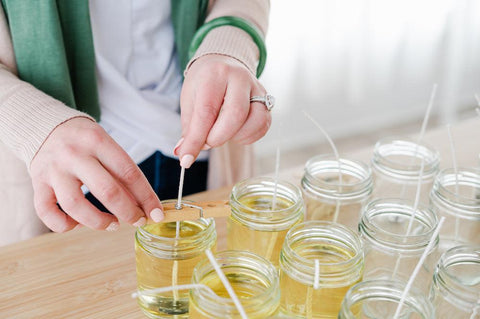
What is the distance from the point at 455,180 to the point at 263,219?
1.09 feet

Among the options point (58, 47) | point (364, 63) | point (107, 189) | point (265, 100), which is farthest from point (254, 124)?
point (364, 63)

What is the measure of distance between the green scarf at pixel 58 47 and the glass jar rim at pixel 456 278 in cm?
65

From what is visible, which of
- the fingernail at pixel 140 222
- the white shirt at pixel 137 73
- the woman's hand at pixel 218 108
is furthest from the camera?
the white shirt at pixel 137 73

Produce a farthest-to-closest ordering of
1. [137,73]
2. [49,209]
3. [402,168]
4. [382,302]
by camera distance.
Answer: [137,73]
[402,168]
[49,209]
[382,302]

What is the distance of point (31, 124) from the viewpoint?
761 millimetres

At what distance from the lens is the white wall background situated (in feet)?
7.82

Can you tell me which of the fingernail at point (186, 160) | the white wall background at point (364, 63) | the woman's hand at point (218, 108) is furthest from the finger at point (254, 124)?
the white wall background at point (364, 63)

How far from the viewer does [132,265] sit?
2.73 feet

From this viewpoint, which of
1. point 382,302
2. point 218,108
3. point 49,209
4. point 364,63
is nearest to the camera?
point 382,302

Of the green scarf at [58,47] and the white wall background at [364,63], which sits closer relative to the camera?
the green scarf at [58,47]

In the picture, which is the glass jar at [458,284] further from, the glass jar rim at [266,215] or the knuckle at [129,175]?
the knuckle at [129,175]

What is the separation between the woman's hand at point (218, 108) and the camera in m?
0.78

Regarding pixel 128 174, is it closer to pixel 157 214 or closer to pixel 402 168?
pixel 157 214

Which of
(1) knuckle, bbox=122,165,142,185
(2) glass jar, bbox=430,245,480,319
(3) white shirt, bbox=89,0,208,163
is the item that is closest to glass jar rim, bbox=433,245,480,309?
(2) glass jar, bbox=430,245,480,319
